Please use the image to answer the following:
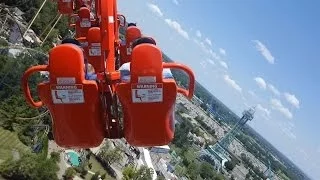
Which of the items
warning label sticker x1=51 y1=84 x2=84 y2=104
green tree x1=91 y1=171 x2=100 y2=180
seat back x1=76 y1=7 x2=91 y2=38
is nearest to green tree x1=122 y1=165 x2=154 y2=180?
green tree x1=91 y1=171 x2=100 y2=180

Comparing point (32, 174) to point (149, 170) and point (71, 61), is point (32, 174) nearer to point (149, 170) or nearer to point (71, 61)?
point (149, 170)

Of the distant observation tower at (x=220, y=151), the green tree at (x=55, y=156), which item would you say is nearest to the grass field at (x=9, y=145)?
the green tree at (x=55, y=156)

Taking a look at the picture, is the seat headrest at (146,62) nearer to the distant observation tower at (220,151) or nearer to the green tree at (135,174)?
the green tree at (135,174)

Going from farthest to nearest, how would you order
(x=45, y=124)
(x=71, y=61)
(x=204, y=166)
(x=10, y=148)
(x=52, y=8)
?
(x=204, y=166), (x=52, y=8), (x=45, y=124), (x=10, y=148), (x=71, y=61)

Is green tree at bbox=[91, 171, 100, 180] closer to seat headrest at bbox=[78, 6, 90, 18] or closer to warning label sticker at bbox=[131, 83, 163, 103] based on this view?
seat headrest at bbox=[78, 6, 90, 18]

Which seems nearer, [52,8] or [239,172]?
[52,8]

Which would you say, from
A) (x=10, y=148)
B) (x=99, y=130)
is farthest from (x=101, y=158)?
(x=99, y=130)

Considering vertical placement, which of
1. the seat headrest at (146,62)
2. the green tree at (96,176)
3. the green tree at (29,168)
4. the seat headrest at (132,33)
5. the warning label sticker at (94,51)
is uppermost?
the seat headrest at (146,62)
